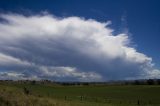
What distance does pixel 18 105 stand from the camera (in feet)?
76.4

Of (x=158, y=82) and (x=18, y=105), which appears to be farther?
(x=158, y=82)

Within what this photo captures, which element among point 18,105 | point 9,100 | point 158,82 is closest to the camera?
point 18,105

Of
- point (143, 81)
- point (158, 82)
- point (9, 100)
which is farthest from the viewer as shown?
point (143, 81)

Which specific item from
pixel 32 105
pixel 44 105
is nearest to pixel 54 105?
pixel 44 105

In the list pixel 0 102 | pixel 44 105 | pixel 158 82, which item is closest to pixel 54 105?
pixel 44 105

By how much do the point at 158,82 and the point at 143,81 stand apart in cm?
1521

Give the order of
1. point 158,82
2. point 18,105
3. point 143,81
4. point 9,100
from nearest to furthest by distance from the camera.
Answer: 1. point 18,105
2. point 9,100
3. point 158,82
4. point 143,81

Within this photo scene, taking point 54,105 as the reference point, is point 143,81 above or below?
above

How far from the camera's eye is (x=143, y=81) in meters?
181

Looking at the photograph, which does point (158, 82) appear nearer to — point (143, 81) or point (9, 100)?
point (143, 81)

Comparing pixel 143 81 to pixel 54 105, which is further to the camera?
pixel 143 81

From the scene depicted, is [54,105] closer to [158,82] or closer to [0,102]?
[0,102]

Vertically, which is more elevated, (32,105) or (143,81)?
(143,81)

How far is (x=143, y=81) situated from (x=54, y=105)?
160 meters
